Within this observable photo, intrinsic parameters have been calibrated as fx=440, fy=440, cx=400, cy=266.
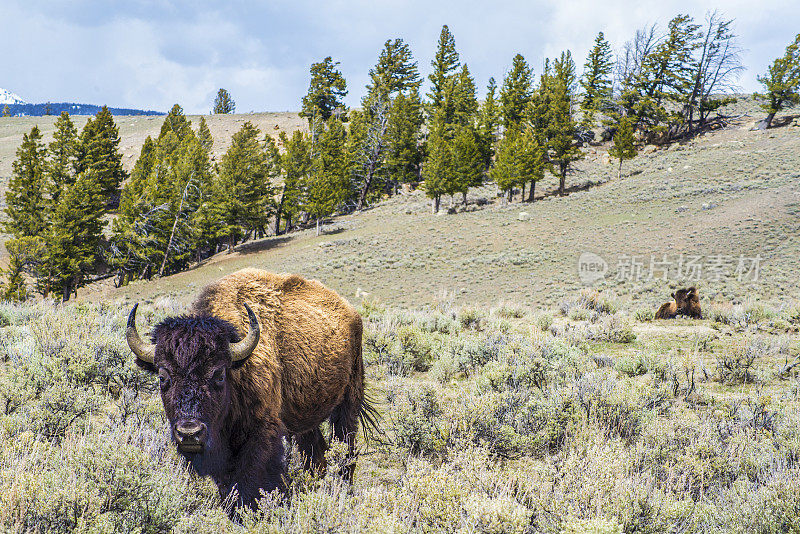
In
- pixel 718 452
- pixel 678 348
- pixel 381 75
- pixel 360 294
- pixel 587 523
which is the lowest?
pixel 360 294

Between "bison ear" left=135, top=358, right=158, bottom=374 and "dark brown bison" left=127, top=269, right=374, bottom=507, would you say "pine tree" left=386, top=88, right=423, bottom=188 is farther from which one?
"bison ear" left=135, top=358, right=158, bottom=374

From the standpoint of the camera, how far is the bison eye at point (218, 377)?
2.94 metres

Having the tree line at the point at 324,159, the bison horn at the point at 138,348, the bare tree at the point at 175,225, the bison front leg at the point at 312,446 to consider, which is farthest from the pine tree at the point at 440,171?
the bison horn at the point at 138,348

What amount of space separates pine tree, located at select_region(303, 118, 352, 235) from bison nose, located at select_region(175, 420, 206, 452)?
40.3 meters

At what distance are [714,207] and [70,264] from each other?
47867 millimetres

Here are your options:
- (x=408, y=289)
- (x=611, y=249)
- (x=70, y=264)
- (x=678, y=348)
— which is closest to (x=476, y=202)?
(x=611, y=249)

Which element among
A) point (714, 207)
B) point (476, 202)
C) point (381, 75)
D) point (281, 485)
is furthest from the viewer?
point (381, 75)

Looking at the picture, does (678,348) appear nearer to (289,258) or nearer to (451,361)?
(451,361)

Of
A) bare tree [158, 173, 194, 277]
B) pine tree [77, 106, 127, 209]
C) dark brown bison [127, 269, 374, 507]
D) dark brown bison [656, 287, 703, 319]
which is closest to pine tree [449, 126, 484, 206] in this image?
bare tree [158, 173, 194, 277]

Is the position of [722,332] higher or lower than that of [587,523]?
lower

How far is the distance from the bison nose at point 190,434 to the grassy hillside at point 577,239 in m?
19.3

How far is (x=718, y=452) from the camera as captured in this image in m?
3.97

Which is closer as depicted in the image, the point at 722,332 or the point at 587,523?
the point at 587,523

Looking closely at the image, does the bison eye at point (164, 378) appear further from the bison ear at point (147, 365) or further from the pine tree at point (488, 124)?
the pine tree at point (488, 124)
